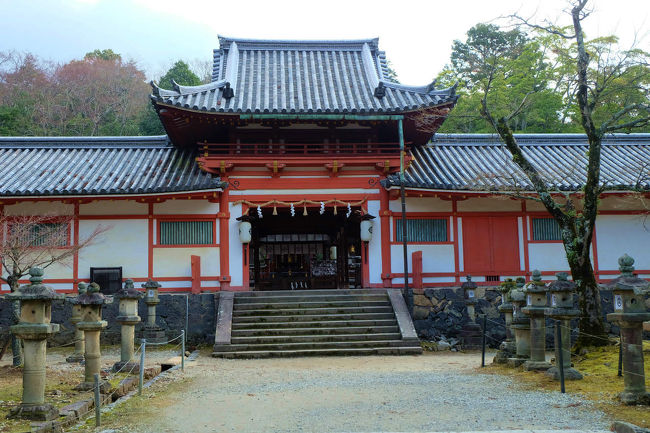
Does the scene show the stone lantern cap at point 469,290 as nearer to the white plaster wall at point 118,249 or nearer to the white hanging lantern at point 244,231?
the white hanging lantern at point 244,231

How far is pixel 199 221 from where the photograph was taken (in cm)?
1834

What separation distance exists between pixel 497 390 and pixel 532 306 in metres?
1.98

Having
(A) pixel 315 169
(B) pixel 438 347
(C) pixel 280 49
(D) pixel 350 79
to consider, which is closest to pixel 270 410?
(B) pixel 438 347

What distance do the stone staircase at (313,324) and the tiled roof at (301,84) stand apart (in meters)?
5.57

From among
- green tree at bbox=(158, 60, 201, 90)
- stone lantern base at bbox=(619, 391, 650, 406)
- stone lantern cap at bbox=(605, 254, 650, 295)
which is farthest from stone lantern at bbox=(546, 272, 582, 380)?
green tree at bbox=(158, 60, 201, 90)

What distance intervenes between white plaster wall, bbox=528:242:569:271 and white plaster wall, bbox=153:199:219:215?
1031 cm

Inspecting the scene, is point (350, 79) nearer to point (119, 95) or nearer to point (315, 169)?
point (315, 169)

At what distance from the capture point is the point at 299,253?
24703 millimetres

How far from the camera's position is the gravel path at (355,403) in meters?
7.20

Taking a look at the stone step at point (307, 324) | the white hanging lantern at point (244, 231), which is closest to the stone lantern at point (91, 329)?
the stone step at point (307, 324)

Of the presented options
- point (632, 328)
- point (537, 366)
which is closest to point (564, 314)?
point (537, 366)

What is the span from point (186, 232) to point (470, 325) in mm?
9045

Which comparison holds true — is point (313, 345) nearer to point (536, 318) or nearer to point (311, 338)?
point (311, 338)

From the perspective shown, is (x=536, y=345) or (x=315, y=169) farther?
(x=315, y=169)
